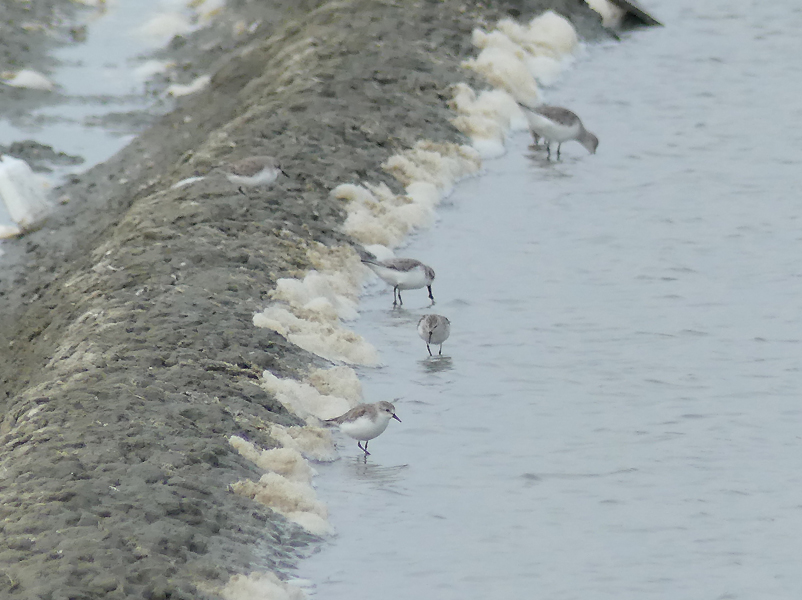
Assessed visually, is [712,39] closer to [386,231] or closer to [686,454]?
[386,231]

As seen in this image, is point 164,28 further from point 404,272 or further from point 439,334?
point 439,334

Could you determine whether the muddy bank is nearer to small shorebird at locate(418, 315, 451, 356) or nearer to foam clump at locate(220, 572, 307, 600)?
foam clump at locate(220, 572, 307, 600)

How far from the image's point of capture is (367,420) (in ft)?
35.7

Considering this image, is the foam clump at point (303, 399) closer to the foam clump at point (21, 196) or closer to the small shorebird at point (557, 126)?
the small shorebird at point (557, 126)

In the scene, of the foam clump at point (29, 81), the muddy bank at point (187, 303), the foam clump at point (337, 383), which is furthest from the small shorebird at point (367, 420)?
the foam clump at point (29, 81)

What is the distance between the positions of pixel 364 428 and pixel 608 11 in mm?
18143

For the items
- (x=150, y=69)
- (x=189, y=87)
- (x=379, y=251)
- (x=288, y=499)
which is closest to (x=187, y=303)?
(x=288, y=499)

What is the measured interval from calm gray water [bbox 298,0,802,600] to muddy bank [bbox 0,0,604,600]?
1.01 metres

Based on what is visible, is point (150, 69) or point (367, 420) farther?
point (150, 69)

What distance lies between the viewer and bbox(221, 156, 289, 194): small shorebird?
15320 mm

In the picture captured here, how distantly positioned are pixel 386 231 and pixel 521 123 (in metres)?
6.34

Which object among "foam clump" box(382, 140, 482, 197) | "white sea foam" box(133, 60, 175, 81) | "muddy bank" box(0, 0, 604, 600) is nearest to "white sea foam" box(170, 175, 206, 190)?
"muddy bank" box(0, 0, 604, 600)

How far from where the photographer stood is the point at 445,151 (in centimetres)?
1938

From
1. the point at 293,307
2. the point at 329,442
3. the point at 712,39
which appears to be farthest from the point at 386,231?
the point at 712,39
